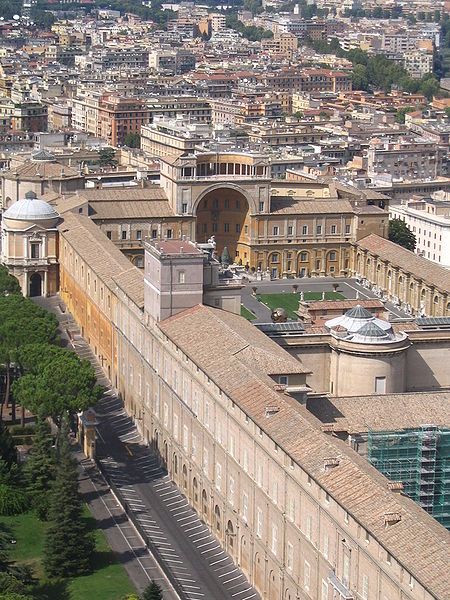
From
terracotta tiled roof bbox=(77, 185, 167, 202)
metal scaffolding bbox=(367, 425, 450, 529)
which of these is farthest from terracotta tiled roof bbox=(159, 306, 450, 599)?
terracotta tiled roof bbox=(77, 185, 167, 202)

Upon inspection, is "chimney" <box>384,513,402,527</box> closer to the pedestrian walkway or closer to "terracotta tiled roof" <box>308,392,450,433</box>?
the pedestrian walkway

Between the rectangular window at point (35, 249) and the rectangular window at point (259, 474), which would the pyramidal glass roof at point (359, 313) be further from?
the rectangular window at point (35, 249)

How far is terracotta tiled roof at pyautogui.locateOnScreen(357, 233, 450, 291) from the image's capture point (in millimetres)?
112863

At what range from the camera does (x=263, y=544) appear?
210ft

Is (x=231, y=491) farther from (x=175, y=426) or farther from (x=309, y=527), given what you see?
(x=309, y=527)

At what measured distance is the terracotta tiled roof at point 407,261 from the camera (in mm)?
112863

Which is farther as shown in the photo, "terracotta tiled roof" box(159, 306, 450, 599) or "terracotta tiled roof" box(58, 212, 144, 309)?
"terracotta tiled roof" box(58, 212, 144, 309)

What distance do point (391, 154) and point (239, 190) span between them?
5092cm

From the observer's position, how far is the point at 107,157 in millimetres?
164375

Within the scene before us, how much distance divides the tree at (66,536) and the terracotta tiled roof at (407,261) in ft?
160

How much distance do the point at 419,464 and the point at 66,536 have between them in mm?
15248

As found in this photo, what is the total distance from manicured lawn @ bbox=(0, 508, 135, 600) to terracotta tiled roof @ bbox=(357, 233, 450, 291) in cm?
4696

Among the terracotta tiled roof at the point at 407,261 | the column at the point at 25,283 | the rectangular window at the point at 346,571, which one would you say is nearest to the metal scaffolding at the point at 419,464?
the rectangular window at the point at 346,571

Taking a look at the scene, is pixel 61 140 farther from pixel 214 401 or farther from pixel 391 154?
pixel 214 401
